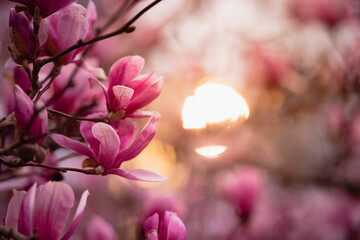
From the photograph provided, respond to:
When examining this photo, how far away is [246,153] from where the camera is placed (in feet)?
7.40

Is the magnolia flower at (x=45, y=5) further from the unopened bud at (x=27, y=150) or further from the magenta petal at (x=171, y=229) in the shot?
the magenta petal at (x=171, y=229)

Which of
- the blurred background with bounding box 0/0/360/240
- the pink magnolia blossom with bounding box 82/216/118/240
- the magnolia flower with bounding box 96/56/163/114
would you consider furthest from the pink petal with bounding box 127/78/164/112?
the blurred background with bounding box 0/0/360/240

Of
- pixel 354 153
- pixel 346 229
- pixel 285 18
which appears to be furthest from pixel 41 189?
pixel 285 18

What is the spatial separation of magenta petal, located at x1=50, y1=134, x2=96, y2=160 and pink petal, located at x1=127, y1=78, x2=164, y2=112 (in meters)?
0.06

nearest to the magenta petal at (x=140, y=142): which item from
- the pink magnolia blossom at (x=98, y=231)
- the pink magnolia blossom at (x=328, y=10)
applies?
the pink magnolia blossom at (x=98, y=231)

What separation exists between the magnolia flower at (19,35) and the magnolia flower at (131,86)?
3.4 inches

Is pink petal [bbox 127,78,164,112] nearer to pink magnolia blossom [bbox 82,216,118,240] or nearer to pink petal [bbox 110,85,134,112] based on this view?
pink petal [bbox 110,85,134,112]

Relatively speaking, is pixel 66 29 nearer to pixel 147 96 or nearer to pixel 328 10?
pixel 147 96

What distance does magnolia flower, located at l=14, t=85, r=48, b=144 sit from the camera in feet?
1.23

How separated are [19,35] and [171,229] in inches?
9.7

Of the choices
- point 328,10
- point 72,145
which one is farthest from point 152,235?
point 328,10

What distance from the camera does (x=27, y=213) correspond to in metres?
0.37

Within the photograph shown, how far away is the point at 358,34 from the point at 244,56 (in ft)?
1.87

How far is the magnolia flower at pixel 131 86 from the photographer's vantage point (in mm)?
443
